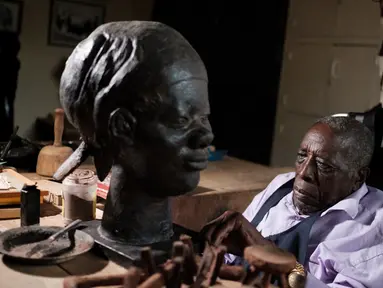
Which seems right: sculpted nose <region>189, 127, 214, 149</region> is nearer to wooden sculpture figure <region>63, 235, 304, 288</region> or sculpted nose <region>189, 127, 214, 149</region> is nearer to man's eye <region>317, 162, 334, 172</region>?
wooden sculpture figure <region>63, 235, 304, 288</region>

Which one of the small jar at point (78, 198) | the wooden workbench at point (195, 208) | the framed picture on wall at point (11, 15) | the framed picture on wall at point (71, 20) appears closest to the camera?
the wooden workbench at point (195, 208)

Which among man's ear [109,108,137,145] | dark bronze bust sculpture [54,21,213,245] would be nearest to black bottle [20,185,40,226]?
dark bronze bust sculpture [54,21,213,245]

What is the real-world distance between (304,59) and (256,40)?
1.25 feet

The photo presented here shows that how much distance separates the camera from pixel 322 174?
1468mm

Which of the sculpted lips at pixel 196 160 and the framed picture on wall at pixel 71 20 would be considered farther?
the framed picture on wall at pixel 71 20

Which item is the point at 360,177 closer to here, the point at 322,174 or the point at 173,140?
the point at 322,174

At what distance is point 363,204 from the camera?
1461 mm

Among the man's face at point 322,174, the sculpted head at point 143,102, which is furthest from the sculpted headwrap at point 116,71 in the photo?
the man's face at point 322,174

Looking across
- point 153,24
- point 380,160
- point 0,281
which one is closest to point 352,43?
point 380,160

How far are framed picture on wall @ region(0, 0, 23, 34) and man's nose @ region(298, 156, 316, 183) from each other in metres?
3.44

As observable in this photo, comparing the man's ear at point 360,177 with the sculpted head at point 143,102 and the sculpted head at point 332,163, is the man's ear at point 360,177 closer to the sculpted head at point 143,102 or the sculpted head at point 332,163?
the sculpted head at point 332,163

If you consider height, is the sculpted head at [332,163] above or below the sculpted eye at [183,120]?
below

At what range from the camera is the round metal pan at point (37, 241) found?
1.06 metres

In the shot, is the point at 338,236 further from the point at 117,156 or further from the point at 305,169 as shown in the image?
the point at 117,156
